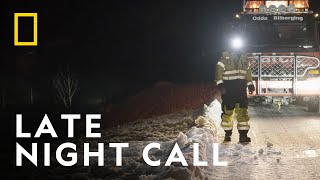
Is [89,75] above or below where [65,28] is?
below

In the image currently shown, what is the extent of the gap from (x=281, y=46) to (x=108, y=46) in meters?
63.3

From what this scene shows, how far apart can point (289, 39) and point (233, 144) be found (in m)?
7.86

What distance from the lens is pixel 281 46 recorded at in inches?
634

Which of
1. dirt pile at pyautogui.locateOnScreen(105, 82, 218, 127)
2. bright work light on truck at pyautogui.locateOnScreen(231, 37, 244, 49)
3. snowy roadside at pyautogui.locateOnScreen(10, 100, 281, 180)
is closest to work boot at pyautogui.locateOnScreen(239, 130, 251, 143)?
snowy roadside at pyautogui.locateOnScreen(10, 100, 281, 180)

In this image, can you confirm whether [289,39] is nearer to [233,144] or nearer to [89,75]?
[233,144]

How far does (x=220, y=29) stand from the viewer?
16.1 meters

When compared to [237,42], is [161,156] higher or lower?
lower

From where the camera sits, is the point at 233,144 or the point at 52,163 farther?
the point at 233,144

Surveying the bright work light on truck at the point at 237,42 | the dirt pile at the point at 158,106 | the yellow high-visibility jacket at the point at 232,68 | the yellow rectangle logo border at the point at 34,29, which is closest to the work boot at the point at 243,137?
the yellow high-visibility jacket at the point at 232,68

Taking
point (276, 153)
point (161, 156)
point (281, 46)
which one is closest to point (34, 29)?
point (281, 46)

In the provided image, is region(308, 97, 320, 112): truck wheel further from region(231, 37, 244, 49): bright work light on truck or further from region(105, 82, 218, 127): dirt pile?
region(105, 82, 218, 127): dirt pile

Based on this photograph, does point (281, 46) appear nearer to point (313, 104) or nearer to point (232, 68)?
point (313, 104)

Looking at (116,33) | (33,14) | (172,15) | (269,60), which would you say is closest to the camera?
(269,60)

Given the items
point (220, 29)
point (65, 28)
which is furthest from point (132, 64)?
point (220, 29)
